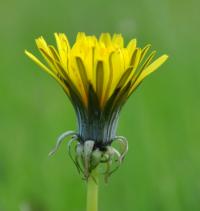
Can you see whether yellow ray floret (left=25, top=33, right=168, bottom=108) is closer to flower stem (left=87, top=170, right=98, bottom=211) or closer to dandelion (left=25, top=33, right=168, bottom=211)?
dandelion (left=25, top=33, right=168, bottom=211)

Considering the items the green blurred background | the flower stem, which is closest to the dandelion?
the flower stem

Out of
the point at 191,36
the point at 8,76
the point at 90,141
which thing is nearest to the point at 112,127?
the point at 90,141

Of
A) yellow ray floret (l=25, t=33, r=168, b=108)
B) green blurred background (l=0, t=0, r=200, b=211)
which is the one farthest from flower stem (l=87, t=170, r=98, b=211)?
green blurred background (l=0, t=0, r=200, b=211)

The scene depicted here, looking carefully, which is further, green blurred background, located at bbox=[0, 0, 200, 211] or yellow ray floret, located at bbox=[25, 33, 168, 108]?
green blurred background, located at bbox=[0, 0, 200, 211]

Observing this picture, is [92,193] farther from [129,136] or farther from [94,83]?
[129,136]

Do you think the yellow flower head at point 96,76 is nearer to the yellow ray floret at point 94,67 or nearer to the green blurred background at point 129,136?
the yellow ray floret at point 94,67

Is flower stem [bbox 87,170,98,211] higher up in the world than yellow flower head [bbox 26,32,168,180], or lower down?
lower down

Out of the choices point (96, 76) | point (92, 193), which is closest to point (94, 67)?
point (96, 76)

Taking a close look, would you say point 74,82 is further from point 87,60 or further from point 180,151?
point 180,151
